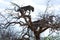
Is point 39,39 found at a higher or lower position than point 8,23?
lower

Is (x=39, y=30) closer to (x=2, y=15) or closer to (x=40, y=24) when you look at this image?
(x=40, y=24)

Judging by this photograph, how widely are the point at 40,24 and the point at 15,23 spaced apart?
1968 millimetres

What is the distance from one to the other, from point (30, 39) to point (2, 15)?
2836 mm

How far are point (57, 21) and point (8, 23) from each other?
12.5 feet

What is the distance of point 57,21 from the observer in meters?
17.8

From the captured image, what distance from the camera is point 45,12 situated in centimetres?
1767

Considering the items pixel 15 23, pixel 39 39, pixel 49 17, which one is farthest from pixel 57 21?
pixel 15 23

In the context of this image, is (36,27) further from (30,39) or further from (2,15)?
(2,15)

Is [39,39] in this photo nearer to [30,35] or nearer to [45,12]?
[30,35]

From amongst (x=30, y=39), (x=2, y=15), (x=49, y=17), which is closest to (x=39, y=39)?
(x=30, y=39)

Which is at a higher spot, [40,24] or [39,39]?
[40,24]

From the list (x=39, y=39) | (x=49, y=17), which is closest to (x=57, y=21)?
(x=49, y=17)

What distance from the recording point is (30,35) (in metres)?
17.6

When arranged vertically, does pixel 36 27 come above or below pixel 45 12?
below
